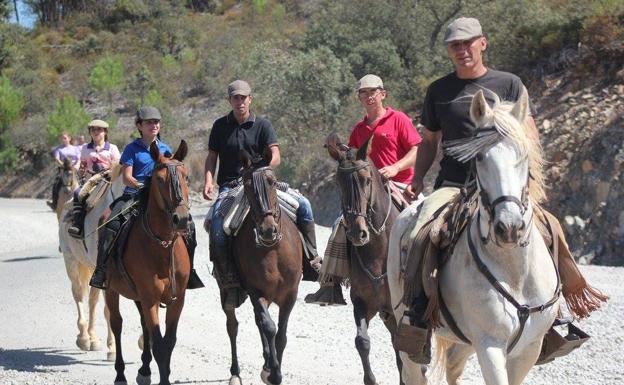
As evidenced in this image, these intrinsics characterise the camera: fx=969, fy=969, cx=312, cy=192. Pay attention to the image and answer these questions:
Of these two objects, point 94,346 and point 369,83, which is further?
point 94,346

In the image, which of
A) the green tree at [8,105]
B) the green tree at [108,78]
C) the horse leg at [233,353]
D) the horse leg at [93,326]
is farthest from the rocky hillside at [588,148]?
the green tree at [8,105]

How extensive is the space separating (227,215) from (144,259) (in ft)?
3.12

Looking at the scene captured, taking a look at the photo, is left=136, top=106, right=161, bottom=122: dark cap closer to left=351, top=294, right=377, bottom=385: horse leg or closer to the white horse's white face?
left=351, top=294, right=377, bottom=385: horse leg

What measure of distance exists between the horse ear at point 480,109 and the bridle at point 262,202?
349cm

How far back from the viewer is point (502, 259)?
609 centimetres

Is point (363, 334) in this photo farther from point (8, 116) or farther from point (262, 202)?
point (8, 116)

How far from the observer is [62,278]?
19.0 m

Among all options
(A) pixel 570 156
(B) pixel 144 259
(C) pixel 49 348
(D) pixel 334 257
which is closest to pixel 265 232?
(D) pixel 334 257

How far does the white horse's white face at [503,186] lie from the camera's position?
5555 mm

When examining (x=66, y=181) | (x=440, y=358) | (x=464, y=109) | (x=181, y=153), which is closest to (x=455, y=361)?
(x=440, y=358)

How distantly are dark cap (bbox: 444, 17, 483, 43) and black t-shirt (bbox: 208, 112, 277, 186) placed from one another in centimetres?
344

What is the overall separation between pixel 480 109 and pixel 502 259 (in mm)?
959

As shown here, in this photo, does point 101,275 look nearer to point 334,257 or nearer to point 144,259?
point 144,259

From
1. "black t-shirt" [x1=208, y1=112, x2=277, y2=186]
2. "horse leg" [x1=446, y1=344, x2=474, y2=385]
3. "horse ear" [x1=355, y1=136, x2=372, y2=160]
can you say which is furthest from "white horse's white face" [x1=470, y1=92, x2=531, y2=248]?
"black t-shirt" [x1=208, y1=112, x2=277, y2=186]
